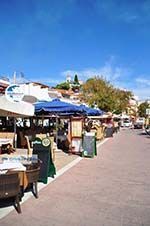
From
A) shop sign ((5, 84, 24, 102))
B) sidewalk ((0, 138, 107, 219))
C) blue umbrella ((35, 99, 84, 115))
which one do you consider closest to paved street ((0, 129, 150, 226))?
sidewalk ((0, 138, 107, 219))

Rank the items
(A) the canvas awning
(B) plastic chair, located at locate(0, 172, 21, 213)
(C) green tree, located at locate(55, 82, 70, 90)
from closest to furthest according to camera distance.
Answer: (B) plastic chair, located at locate(0, 172, 21, 213) → (A) the canvas awning → (C) green tree, located at locate(55, 82, 70, 90)

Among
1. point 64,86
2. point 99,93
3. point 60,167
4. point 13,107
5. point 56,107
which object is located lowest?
point 60,167

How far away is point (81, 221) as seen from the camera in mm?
6398

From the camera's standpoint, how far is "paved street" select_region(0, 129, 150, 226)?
21.2ft

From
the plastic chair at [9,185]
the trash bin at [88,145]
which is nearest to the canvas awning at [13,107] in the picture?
the trash bin at [88,145]

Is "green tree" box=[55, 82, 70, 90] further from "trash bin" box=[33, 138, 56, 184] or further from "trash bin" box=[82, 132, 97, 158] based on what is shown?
"trash bin" box=[33, 138, 56, 184]

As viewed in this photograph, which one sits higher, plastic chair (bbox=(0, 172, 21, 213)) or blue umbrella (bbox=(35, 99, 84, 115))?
blue umbrella (bbox=(35, 99, 84, 115))

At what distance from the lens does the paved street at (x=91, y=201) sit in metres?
6.46

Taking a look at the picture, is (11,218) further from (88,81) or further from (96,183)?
(88,81)

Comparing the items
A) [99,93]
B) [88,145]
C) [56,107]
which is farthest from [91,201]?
[99,93]

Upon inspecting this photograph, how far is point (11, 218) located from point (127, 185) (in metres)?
4.19

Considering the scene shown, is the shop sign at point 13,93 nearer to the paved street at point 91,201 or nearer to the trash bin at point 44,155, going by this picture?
the trash bin at point 44,155

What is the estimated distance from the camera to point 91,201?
7.94 metres

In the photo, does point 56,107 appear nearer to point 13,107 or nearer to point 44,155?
point 13,107
